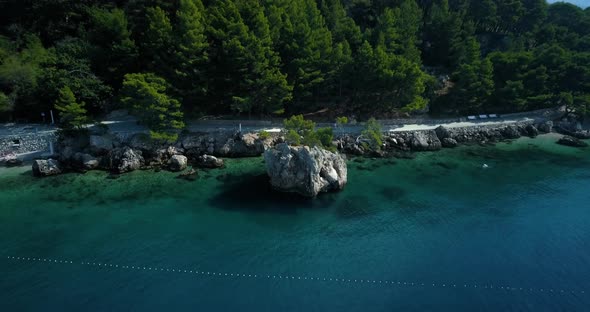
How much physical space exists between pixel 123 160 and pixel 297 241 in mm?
20567

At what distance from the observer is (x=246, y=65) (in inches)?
1571

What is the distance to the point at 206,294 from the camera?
2084cm

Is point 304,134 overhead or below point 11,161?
overhead

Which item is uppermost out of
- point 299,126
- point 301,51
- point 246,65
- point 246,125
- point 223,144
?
point 301,51

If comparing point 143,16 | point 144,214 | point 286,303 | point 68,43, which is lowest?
point 286,303

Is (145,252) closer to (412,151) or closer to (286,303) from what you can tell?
(286,303)

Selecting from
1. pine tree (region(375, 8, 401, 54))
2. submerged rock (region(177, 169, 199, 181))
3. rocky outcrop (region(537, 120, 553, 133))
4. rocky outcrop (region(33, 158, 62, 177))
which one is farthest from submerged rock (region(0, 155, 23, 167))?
rocky outcrop (region(537, 120, 553, 133))

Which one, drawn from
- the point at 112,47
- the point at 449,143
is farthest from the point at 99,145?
the point at 449,143

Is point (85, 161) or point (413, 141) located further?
point (413, 141)

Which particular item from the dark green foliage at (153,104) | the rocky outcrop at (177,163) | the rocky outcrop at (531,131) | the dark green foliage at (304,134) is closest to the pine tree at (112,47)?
the dark green foliage at (153,104)

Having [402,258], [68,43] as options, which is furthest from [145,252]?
[68,43]

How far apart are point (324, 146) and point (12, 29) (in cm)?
4246

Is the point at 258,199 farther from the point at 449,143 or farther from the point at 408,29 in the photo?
the point at 408,29

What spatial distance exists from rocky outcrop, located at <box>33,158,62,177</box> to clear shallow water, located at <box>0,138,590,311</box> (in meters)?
0.88
